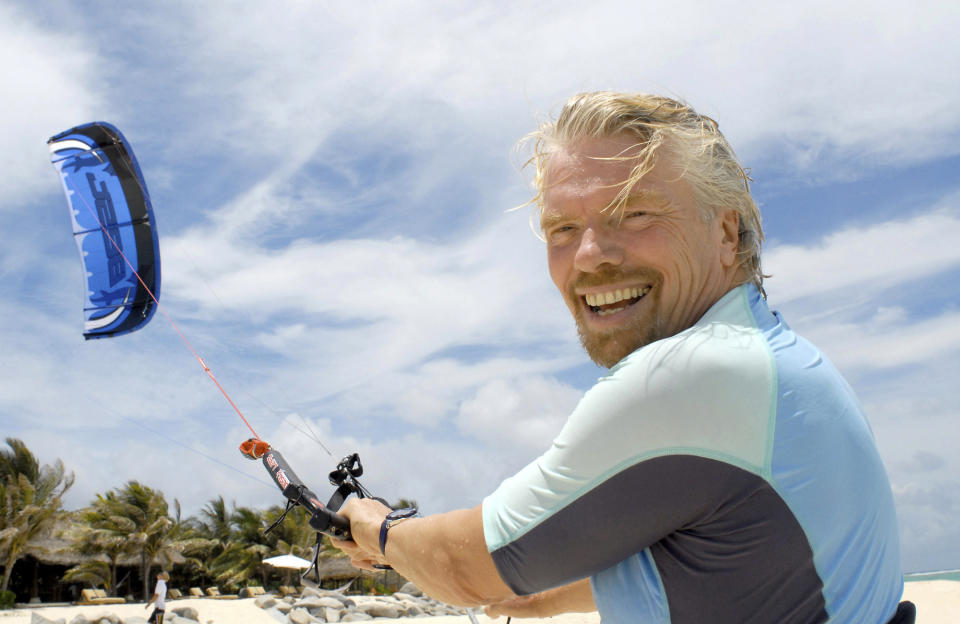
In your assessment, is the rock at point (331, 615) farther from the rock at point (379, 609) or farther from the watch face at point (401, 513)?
the watch face at point (401, 513)

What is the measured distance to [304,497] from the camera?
2.50 meters

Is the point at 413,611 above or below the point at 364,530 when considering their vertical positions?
below

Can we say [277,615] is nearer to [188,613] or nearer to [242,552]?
[188,613]

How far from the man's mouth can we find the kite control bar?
99 centimetres

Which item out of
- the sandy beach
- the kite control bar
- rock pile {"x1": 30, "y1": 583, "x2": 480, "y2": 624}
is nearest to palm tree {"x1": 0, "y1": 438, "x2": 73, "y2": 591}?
the sandy beach

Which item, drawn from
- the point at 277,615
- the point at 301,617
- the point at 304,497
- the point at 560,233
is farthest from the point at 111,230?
the point at 560,233

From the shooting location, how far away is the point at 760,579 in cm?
131

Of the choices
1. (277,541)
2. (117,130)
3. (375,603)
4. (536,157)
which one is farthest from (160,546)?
(536,157)

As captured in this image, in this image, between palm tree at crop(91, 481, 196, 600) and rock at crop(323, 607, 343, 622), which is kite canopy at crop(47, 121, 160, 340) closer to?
rock at crop(323, 607, 343, 622)

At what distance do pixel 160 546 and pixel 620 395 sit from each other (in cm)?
4128

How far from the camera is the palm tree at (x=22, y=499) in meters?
30.5

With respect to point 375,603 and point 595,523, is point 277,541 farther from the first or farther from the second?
point 595,523

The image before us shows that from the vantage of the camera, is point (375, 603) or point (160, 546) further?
point (160, 546)

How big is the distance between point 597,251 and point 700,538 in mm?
656
